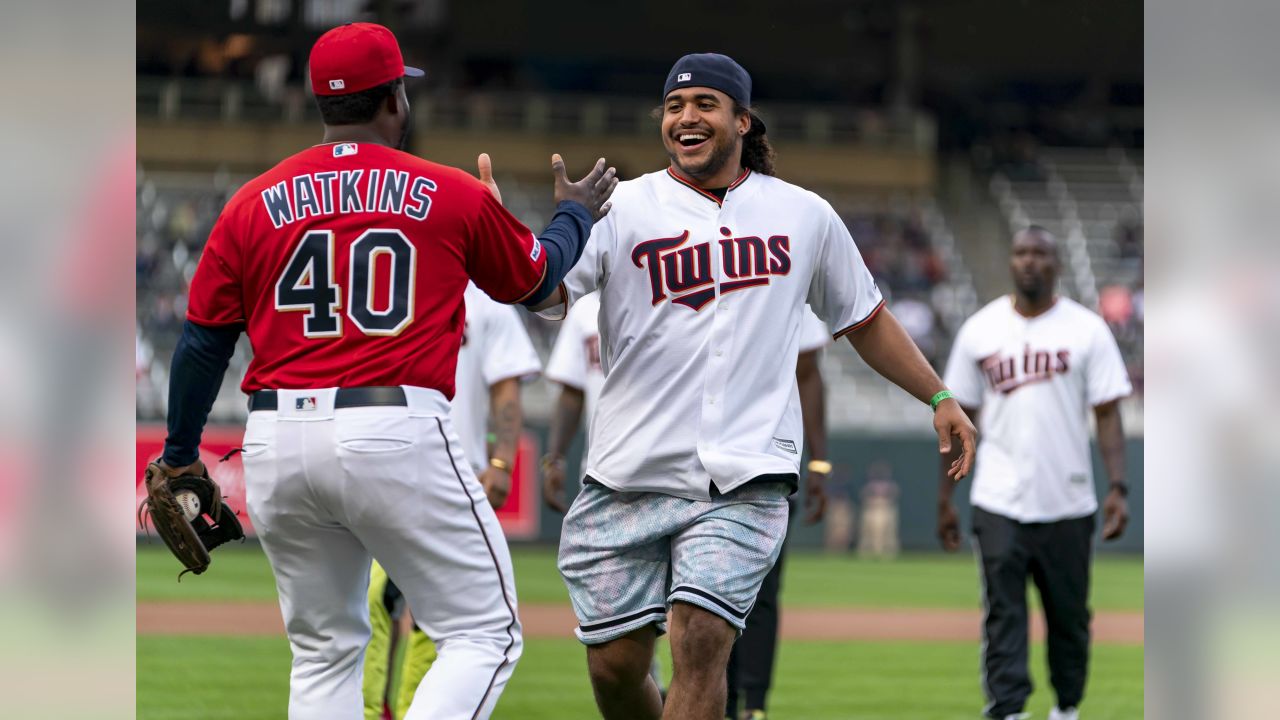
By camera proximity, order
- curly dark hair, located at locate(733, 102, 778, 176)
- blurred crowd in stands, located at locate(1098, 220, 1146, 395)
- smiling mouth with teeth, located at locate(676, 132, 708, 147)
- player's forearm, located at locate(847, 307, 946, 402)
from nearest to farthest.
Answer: smiling mouth with teeth, located at locate(676, 132, 708, 147) < player's forearm, located at locate(847, 307, 946, 402) < curly dark hair, located at locate(733, 102, 778, 176) < blurred crowd in stands, located at locate(1098, 220, 1146, 395)

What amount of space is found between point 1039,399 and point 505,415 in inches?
113

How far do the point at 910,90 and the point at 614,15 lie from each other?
320 inches

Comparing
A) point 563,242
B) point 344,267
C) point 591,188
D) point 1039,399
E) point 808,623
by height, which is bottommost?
point 808,623

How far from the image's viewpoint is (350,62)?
4.57 metres

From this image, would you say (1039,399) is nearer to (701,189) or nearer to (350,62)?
(701,189)

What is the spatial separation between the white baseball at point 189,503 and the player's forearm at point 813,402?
12.5ft

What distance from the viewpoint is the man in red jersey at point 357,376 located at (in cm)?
440

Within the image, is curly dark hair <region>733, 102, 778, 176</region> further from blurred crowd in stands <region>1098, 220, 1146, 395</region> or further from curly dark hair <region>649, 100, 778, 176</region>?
blurred crowd in stands <region>1098, 220, 1146, 395</region>

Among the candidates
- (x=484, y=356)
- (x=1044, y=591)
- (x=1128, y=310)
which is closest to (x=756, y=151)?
(x=484, y=356)

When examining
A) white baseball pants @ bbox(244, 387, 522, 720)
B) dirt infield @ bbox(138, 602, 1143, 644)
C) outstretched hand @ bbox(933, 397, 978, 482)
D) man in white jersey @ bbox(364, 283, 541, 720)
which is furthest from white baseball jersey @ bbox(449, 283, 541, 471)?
dirt infield @ bbox(138, 602, 1143, 644)

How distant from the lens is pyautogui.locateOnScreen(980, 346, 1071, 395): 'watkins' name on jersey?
866cm

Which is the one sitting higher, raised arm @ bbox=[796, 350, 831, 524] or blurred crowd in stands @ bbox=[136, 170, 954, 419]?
blurred crowd in stands @ bbox=[136, 170, 954, 419]

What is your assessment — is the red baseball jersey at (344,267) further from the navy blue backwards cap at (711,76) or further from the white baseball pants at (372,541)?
the navy blue backwards cap at (711,76)

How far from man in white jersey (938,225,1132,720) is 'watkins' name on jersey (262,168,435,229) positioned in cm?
485
